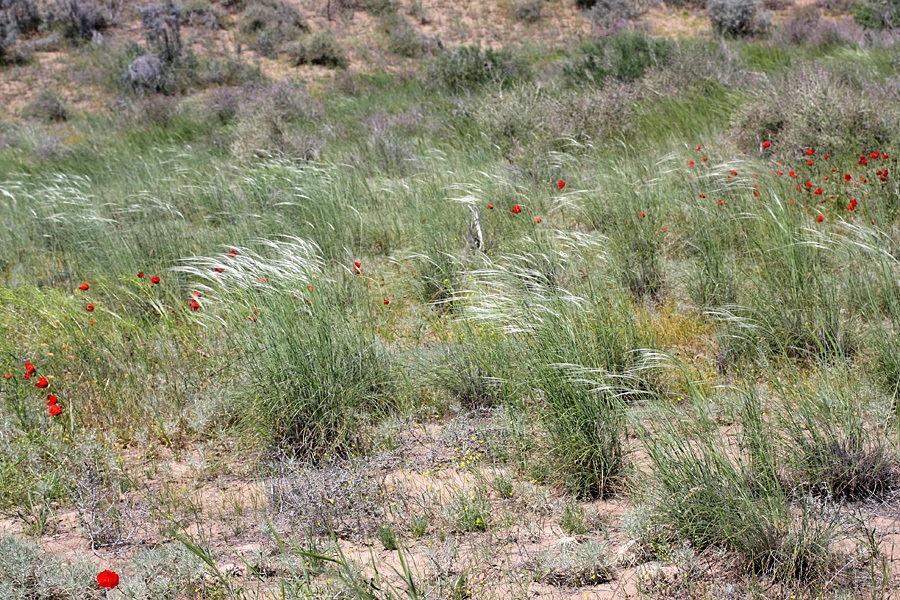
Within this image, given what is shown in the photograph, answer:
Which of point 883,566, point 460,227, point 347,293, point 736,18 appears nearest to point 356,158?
point 460,227

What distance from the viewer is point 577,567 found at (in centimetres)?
213

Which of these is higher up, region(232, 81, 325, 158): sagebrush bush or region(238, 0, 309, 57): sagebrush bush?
region(238, 0, 309, 57): sagebrush bush

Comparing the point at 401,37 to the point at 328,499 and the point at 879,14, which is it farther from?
the point at 328,499

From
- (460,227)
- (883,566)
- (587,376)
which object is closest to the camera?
(883,566)

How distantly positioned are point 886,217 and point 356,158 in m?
5.45

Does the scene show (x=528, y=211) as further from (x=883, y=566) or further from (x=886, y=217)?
(x=883, y=566)

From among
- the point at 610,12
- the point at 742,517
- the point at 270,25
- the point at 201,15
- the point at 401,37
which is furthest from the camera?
the point at 610,12

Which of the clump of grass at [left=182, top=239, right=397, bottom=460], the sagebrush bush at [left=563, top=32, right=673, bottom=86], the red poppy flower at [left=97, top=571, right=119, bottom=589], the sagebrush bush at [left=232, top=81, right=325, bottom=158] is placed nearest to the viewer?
the red poppy flower at [left=97, top=571, right=119, bottom=589]

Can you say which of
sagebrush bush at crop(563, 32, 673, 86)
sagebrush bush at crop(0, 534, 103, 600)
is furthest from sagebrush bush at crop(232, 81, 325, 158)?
sagebrush bush at crop(0, 534, 103, 600)

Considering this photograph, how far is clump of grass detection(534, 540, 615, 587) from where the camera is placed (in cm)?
212

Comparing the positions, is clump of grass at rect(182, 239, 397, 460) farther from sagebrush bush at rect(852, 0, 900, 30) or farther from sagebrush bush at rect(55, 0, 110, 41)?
sagebrush bush at rect(55, 0, 110, 41)

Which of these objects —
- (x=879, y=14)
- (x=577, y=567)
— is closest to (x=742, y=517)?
(x=577, y=567)

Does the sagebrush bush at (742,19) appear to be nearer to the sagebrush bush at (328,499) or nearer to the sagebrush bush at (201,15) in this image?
the sagebrush bush at (201,15)

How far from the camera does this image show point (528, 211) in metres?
5.41
